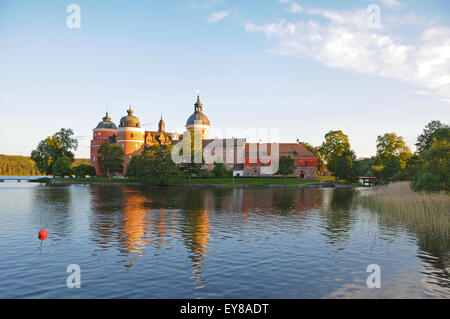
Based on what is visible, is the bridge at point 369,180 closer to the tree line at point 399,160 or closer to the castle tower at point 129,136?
the tree line at point 399,160

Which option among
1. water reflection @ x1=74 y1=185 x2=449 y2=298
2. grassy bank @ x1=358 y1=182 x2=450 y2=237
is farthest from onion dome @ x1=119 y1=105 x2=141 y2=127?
grassy bank @ x1=358 y1=182 x2=450 y2=237

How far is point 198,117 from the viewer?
146 m

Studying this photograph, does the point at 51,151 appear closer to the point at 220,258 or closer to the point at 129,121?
the point at 129,121

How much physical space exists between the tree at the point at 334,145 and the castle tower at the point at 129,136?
7461cm

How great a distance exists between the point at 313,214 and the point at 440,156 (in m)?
14.1

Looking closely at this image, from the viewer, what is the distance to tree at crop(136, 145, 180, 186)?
3649 inches

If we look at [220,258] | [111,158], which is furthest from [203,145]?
[220,258]

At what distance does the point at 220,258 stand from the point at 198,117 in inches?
5183

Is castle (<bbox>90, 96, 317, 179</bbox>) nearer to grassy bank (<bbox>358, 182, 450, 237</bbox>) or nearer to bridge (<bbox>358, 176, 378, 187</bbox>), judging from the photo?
bridge (<bbox>358, 176, 378, 187</bbox>)

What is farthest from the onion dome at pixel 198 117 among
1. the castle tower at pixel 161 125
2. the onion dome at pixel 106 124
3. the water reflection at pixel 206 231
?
the water reflection at pixel 206 231

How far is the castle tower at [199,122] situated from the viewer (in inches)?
5723
